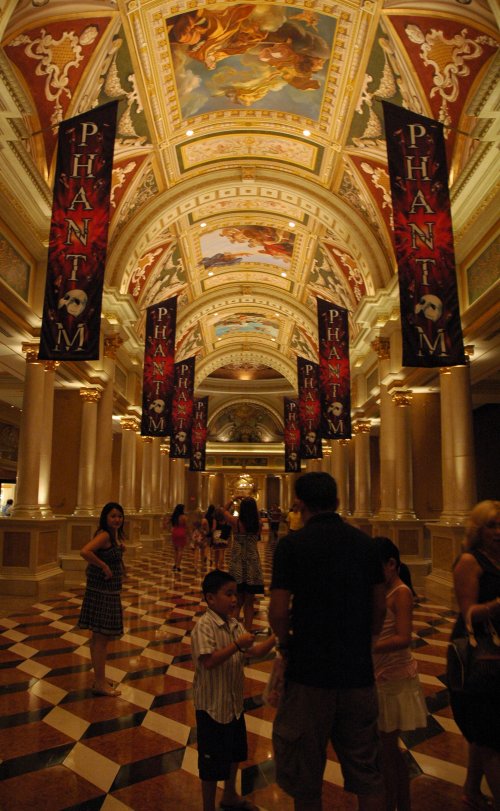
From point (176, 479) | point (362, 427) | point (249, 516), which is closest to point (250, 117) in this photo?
point (362, 427)

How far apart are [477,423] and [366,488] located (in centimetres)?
412

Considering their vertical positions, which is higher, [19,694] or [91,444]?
[91,444]

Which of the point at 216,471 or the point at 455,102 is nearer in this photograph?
the point at 455,102

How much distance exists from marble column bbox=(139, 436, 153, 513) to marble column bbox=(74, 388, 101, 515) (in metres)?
7.37

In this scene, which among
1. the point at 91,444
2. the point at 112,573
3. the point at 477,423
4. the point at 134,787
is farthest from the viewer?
the point at 477,423

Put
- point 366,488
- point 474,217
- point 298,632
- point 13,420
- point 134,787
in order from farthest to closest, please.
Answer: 1. point 13,420
2. point 366,488
3. point 474,217
4. point 134,787
5. point 298,632

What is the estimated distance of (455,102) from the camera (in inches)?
376

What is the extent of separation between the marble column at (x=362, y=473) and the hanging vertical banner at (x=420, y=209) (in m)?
10.9

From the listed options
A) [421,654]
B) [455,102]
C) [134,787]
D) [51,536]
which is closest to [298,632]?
[134,787]

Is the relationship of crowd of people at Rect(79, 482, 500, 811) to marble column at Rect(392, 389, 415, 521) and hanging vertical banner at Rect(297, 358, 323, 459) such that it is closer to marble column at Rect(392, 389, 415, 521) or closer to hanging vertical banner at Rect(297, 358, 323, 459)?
marble column at Rect(392, 389, 415, 521)

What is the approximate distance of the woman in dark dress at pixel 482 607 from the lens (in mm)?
2396

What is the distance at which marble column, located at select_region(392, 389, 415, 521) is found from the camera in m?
12.6

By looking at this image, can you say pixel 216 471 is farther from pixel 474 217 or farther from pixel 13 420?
pixel 474 217

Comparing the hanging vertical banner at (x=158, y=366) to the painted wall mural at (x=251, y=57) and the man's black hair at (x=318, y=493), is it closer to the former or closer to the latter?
the painted wall mural at (x=251, y=57)
